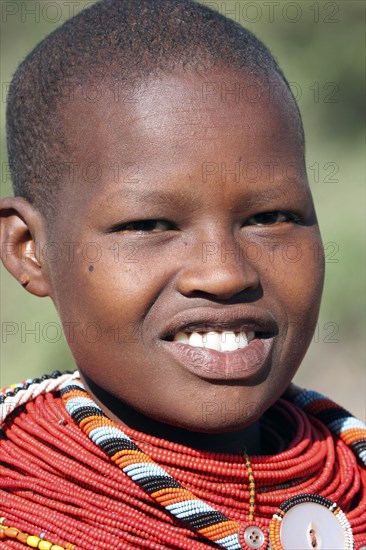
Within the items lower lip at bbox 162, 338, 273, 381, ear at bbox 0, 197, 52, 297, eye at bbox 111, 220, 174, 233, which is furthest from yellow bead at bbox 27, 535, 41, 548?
eye at bbox 111, 220, 174, 233

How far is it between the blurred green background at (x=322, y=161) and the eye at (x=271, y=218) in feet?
8.05

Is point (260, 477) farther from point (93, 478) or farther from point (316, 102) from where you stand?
point (316, 102)

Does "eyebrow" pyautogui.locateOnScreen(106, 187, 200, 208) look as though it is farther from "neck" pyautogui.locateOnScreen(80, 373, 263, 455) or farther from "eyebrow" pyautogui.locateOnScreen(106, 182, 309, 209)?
"neck" pyautogui.locateOnScreen(80, 373, 263, 455)

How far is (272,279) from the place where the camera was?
2.48 meters

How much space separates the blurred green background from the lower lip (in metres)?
2.53

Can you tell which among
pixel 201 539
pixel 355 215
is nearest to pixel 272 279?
pixel 201 539

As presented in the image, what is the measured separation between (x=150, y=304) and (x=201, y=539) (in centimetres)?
59

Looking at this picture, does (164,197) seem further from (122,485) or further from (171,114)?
(122,485)

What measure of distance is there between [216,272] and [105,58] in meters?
0.65

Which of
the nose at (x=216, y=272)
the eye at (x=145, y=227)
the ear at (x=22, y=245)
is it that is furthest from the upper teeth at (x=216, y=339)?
the ear at (x=22, y=245)

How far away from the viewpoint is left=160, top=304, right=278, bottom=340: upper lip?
7.86 feet

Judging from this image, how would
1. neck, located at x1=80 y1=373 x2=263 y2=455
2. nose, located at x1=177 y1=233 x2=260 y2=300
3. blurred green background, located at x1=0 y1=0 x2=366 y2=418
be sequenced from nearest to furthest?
nose, located at x1=177 y1=233 x2=260 y2=300
neck, located at x1=80 y1=373 x2=263 y2=455
blurred green background, located at x1=0 y1=0 x2=366 y2=418

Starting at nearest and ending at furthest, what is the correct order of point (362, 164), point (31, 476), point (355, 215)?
point (31, 476) < point (355, 215) < point (362, 164)

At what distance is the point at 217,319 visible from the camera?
240 centimetres
